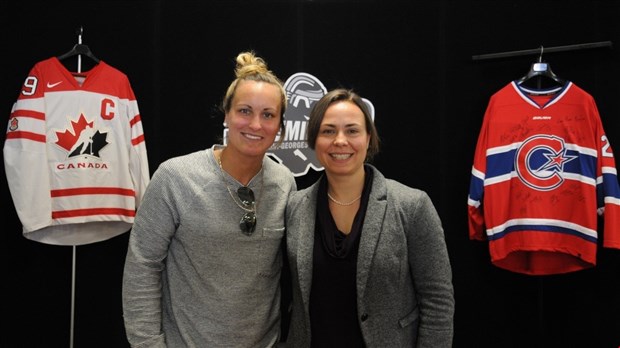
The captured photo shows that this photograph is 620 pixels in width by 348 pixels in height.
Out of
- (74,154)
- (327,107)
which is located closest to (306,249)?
(327,107)

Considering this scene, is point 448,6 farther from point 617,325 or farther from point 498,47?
point 617,325

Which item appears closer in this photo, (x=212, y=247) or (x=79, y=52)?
(x=212, y=247)

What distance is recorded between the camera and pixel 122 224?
272 cm

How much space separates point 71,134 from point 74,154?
4.0 inches

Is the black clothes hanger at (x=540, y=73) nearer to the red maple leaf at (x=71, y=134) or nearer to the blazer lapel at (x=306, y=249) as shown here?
the blazer lapel at (x=306, y=249)

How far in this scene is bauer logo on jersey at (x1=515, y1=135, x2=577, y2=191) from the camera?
2.63m

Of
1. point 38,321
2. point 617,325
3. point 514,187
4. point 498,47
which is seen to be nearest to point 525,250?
point 514,187

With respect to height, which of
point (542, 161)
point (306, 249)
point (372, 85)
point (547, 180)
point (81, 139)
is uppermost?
point (372, 85)

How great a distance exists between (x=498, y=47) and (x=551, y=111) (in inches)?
24.3

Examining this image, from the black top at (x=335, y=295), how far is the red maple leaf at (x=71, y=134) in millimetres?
1597

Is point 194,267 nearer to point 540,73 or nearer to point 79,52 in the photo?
point 79,52

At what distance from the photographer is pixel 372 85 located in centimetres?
306

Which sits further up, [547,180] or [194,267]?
[547,180]

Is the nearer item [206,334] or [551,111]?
[206,334]
